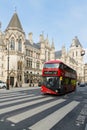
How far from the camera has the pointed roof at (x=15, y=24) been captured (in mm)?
65000

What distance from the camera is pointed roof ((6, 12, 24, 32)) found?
6500 centimetres

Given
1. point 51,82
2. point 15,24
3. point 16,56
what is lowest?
point 51,82

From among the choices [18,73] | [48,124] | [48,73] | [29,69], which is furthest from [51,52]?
[48,124]

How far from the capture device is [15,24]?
216ft

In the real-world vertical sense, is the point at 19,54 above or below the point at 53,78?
above

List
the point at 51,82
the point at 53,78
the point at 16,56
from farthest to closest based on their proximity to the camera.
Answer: the point at 16,56 → the point at 51,82 → the point at 53,78

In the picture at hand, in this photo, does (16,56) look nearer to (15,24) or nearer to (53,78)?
(15,24)

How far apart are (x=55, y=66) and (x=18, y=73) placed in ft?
135

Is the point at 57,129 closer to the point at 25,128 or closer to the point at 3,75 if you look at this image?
the point at 25,128

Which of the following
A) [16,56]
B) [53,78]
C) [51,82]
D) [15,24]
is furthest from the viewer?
[15,24]

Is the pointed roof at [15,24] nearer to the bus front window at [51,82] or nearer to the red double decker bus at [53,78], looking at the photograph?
the red double decker bus at [53,78]

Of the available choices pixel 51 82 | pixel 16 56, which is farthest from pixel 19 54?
pixel 51 82

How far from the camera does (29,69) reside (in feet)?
241

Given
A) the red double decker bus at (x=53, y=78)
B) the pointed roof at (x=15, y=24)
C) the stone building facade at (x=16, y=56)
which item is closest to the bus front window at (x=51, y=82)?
the red double decker bus at (x=53, y=78)
